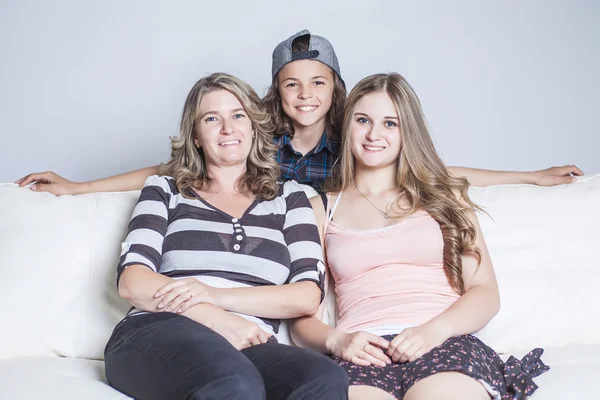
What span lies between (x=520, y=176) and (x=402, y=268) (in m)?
0.71

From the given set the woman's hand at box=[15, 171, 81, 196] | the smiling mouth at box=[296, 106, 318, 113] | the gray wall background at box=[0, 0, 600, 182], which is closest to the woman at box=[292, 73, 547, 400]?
the smiling mouth at box=[296, 106, 318, 113]

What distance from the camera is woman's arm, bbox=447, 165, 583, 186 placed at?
2.42 metres

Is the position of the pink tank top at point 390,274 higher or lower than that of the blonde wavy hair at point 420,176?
lower

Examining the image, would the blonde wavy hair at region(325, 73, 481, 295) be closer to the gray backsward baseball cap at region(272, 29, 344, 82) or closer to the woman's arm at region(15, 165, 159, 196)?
the gray backsward baseball cap at region(272, 29, 344, 82)

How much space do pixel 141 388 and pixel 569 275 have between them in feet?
4.42

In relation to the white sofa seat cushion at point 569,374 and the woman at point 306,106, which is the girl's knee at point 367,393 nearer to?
the white sofa seat cushion at point 569,374

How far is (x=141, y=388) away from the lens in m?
→ 1.66

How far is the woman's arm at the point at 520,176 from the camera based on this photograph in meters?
2.42

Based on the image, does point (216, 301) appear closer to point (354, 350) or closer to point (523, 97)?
point (354, 350)

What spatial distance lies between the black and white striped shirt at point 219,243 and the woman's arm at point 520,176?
2.12 feet

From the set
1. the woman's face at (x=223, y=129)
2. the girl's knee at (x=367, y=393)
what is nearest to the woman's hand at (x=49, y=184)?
the woman's face at (x=223, y=129)

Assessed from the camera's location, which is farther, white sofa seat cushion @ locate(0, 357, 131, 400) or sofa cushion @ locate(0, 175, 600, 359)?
sofa cushion @ locate(0, 175, 600, 359)

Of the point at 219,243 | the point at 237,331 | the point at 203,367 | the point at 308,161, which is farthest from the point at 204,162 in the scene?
the point at 203,367

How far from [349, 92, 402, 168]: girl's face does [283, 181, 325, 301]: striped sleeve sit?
9.1 inches
